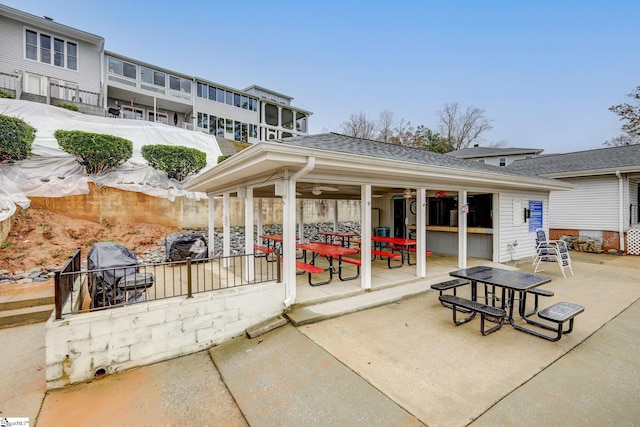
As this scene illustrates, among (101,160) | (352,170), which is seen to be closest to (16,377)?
(352,170)

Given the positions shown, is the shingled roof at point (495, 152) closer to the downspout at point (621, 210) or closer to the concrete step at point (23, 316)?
the downspout at point (621, 210)

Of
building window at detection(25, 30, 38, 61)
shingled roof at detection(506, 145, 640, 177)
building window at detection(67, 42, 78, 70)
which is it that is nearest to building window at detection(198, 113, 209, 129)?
building window at detection(67, 42, 78, 70)

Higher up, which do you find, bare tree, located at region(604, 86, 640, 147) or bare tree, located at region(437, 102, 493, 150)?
bare tree, located at region(437, 102, 493, 150)

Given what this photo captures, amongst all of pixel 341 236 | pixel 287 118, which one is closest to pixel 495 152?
pixel 287 118

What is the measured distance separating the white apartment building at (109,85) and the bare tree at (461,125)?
773 inches

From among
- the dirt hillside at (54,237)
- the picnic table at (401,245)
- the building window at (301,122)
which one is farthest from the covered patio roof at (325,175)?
the building window at (301,122)

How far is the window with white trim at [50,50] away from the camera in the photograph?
14789 mm

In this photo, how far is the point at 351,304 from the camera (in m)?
4.80

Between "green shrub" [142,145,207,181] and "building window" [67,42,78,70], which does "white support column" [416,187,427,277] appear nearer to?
"green shrub" [142,145,207,181]

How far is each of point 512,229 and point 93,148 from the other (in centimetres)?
1510

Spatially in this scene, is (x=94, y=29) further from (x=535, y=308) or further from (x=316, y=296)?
(x=535, y=308)

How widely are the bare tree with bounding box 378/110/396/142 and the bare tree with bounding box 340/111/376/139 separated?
2.19ft

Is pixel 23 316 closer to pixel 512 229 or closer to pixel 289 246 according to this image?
pixel 289 246

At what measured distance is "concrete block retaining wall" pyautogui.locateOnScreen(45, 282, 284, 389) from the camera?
10.3 ft
